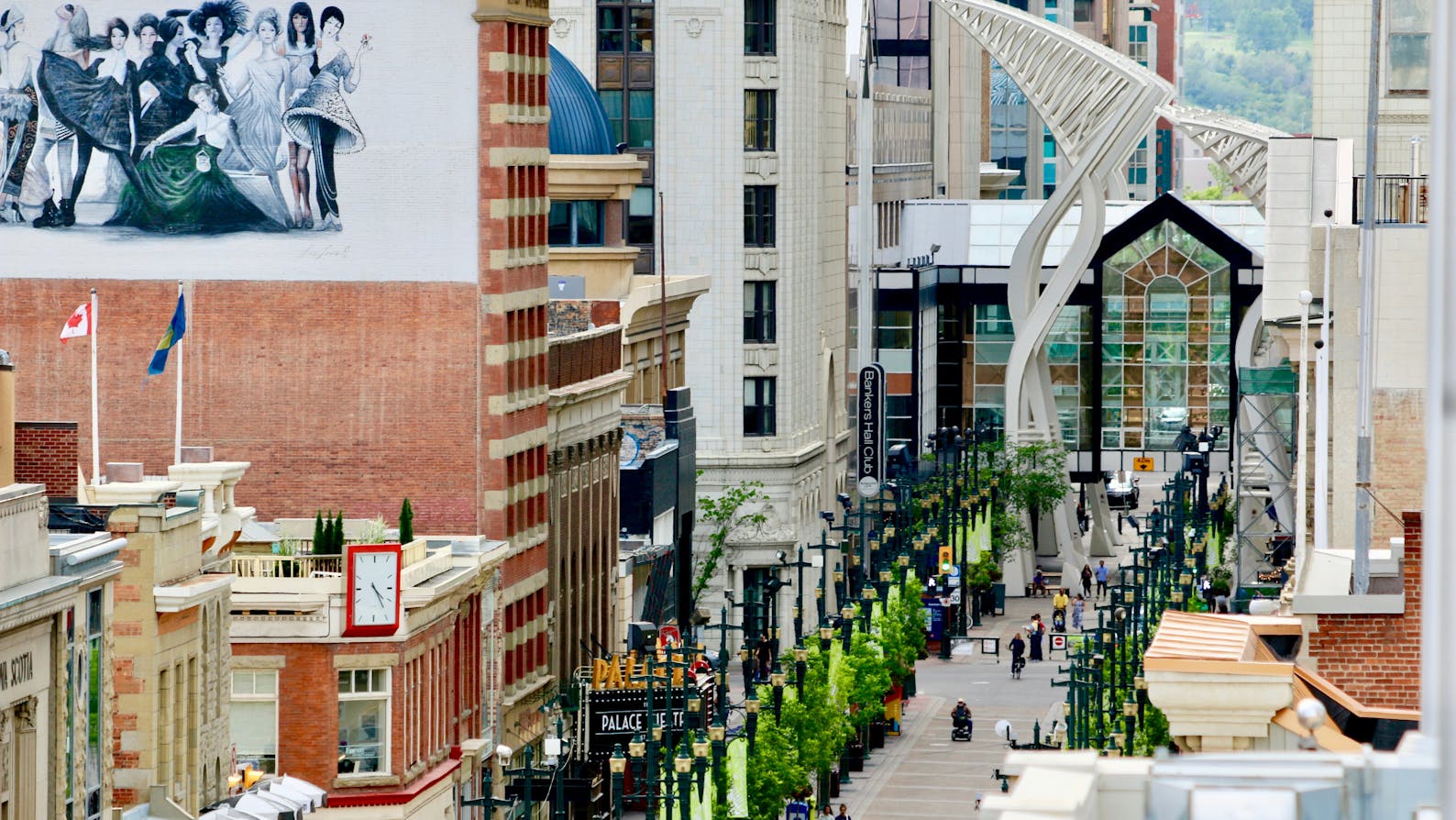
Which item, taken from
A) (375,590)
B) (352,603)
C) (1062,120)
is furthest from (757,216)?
(352,603)

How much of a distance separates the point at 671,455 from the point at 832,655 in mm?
11016

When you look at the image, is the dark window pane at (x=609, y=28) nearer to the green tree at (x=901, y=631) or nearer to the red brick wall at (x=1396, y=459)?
the green tree at (x=901, y=631)

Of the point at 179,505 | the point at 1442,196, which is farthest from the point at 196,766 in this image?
the point at 1442,196

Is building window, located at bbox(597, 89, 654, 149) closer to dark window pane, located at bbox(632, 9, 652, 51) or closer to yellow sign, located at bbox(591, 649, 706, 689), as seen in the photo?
dark window pane, located at bbox(632, 9, 652, 51)

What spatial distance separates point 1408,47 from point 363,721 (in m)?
22.8

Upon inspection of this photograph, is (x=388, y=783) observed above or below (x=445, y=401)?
below

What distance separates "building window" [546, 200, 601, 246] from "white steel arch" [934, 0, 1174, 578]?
36038mm

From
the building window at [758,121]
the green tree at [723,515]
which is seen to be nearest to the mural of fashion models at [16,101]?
the green tree at [723,515]

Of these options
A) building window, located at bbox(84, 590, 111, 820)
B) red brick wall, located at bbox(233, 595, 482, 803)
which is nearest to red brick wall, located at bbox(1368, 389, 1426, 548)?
building window, located at bbox(84, 590, 111, 820)

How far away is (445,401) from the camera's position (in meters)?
66.8

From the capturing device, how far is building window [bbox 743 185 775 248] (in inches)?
4503

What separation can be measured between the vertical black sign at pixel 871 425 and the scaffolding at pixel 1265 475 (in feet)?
53.4

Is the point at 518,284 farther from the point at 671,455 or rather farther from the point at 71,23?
the point at 671,455

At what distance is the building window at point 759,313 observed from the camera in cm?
11550
